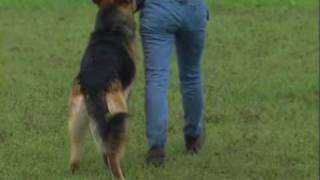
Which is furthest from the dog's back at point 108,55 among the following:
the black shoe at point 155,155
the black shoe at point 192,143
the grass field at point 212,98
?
the black shoe at point 192,143

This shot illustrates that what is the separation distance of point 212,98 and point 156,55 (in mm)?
2723

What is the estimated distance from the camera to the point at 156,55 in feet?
20.4

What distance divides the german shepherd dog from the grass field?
1.25ft

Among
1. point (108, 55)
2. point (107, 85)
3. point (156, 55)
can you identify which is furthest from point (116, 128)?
point (156, 55)

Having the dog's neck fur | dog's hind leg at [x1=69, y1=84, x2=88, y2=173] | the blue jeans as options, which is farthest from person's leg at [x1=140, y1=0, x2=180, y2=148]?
dog's hind leg at [x1=69, y1=84, x2=88, y2=173]

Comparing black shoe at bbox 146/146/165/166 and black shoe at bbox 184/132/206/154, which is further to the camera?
black shoe at bbox 184/132/206/154

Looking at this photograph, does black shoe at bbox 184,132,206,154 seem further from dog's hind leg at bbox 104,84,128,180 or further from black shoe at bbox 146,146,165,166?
dog's hind leg at bbox 104,84,128,180

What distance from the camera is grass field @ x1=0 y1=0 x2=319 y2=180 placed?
6523 millimetres

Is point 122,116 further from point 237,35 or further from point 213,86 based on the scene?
point 237,35

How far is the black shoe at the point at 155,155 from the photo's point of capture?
641 cm

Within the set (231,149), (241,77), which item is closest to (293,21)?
(241,77)

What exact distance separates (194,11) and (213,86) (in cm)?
326

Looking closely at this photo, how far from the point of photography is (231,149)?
7.06 m

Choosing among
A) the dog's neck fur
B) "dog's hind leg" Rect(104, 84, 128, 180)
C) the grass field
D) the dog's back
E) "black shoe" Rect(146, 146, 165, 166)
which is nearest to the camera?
"dog's hind leg" Rect(104, 84, 128, 180)
